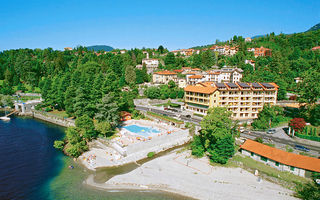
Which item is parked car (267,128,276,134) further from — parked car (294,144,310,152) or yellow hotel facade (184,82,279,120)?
yellow hotel facade (184,82,279,120)

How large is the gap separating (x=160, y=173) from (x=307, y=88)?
4583cm

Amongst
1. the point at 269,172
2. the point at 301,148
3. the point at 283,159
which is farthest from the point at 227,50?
the point at 269,172

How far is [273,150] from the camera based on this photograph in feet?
118

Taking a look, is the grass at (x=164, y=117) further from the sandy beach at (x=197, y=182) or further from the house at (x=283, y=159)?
the house at (x=283, y=159)

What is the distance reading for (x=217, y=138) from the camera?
37625mm

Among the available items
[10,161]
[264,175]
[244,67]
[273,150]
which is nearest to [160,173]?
[264,175]

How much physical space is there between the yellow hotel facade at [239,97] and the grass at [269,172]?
25598 mm

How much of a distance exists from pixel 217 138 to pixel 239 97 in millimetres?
28853

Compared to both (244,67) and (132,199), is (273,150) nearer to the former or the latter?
(132,199)

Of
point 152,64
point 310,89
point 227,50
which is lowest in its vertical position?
point 310,89

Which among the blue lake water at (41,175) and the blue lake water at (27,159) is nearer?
the blue lake water at (41,175)

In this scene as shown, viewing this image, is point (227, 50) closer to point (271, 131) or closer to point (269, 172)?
point (271, 131)

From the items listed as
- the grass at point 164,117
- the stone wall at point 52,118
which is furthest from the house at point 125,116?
the stone wall at point 52,118

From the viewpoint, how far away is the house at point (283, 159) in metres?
31.0
